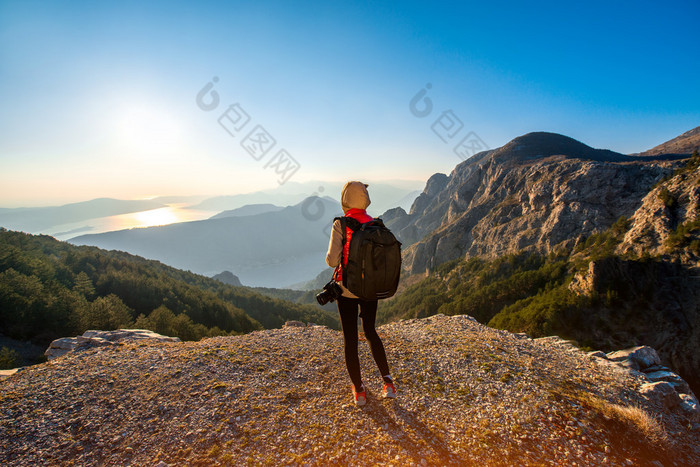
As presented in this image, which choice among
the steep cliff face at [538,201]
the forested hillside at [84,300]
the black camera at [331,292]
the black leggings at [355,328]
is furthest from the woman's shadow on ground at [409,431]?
the steep cliff face at [538,201]

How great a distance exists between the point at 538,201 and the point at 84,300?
111184mm

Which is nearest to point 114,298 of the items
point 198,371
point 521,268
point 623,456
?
point 198,371

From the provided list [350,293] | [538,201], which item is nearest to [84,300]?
[350,293]

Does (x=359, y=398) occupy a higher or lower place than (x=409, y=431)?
higher

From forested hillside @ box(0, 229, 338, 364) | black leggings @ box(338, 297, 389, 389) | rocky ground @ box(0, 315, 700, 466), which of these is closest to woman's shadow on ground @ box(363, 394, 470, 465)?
rocky ground @ box(0, 315, 700, 466)

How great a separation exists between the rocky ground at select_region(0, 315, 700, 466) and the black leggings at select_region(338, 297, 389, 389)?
39.6 inches

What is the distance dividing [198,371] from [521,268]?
90093mm

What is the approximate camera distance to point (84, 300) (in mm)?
30359

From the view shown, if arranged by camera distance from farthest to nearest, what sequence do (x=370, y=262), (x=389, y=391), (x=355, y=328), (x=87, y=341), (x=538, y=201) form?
(x=538, y=201) → (x=87, y=341) → (x=389, y=391) → (x=355, y=328) → (x=370, y=262)

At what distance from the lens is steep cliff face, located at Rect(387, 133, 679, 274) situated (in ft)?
236

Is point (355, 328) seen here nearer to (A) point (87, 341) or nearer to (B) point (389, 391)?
(B) point (389, 391)

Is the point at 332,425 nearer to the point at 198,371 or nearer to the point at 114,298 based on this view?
the point at 198,371

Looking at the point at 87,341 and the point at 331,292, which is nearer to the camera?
the point at 331,292

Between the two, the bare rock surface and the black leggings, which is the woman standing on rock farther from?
the bare rock surface
